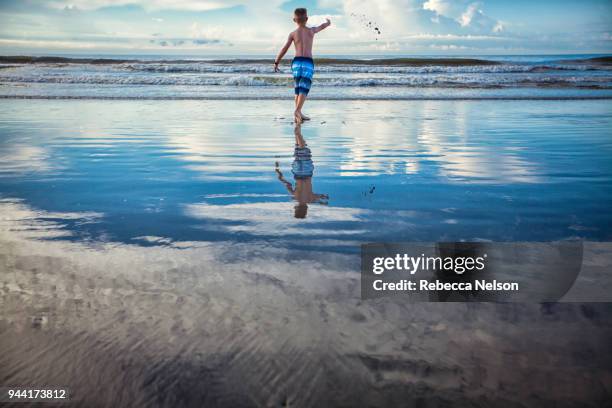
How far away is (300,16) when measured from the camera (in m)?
8.35

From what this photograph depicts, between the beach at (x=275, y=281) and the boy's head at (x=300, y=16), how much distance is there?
13.6 ft

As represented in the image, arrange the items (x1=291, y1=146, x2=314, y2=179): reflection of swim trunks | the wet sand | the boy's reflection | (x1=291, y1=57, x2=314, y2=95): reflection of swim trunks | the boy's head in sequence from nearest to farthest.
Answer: the wet sand
the boy's reflection
(x1=291, y1=146, x2=314, y2=179): reflection of swim trunks
the boy's head
(x1=291, y1=57, x2=314, y2=95): reflection of swim trunks

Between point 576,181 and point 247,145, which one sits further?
point 247,145

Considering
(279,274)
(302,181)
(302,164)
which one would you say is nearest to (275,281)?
(279,274)

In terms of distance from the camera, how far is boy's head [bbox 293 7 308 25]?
8.32 m

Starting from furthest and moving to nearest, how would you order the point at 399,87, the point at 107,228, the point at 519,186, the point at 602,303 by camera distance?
the point at 399,87 → the point at 519,186 → the point at 107,228 → the point at 602,303

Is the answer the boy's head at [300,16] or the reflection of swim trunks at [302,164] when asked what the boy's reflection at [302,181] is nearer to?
the reflection of swim trunks at [302,164]

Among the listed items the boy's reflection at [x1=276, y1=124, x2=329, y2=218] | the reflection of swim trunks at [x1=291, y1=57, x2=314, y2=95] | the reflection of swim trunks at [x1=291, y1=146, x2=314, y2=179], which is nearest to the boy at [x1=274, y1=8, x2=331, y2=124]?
the reflection of swim trunks at [x1=291, y1=57, x2=314, y2=95]

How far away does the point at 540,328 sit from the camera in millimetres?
1578

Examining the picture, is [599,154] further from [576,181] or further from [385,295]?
[385,295]

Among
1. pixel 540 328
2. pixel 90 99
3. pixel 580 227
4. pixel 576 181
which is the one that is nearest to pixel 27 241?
pixel 540 328

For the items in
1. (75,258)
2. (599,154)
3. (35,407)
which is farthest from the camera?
(599,154)

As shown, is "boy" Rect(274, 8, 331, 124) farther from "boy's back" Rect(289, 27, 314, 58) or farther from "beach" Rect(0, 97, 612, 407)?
"beach" Rect(0, 97, 612, 407)

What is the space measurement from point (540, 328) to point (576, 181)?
2847 mm
